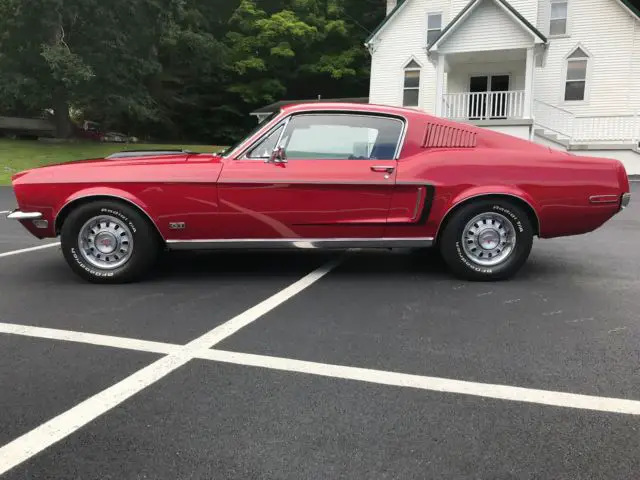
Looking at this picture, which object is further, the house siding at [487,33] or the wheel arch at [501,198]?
the house siding at [487,33]

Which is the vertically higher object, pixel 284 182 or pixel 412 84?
pixel 412 84

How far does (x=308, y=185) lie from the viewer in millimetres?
4797

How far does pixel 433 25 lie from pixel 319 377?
2293cm

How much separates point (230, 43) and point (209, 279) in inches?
1450

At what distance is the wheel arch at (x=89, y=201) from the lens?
4.76 m

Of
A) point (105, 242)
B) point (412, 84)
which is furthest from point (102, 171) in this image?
point (412, 84)

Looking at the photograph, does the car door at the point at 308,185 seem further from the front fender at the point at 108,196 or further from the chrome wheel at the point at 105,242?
the chrome wheel at the point at 105,242

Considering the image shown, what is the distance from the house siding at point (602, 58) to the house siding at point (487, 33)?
235 centimetres

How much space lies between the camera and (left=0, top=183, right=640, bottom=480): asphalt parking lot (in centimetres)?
223

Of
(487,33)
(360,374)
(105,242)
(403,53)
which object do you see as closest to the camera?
(360,374)

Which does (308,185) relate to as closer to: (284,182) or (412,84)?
(284,182)

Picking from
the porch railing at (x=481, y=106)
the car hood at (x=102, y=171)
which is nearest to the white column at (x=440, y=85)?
the porch railing at (x=481, y=106)

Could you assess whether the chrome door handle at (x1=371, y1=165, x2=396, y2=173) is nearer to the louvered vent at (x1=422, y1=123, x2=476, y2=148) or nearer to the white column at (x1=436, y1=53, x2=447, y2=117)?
the louvered vent at (x1=422, y1=123, x2=476, y2=148)

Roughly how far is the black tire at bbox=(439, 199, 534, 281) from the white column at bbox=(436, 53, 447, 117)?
620 inches
